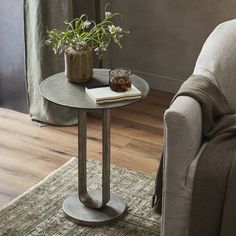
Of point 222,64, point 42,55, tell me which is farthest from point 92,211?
point 42,55

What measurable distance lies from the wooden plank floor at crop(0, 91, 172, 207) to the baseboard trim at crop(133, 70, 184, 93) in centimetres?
25

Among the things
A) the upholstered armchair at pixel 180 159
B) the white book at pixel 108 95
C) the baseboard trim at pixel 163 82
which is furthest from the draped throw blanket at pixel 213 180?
the baseboard trim at pixel 163 82

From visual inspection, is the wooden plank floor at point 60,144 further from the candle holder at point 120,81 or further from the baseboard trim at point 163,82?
the candle holder at point 120,81

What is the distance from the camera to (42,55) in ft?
11.3

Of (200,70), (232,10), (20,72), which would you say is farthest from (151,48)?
(200,70)

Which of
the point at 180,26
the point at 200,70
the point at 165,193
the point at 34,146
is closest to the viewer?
the point at 165,193

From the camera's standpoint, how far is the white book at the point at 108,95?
7.40ft

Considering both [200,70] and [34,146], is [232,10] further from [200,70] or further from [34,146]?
[34,146]

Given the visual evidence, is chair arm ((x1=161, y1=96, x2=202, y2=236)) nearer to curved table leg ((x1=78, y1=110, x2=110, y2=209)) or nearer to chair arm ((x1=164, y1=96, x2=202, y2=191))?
chair arm ((x1=164, y1=96, x2=202, y2=191))

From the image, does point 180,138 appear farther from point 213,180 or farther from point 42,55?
point 42,55

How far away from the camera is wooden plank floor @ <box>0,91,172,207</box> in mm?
2967

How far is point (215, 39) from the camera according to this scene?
262 centimetres

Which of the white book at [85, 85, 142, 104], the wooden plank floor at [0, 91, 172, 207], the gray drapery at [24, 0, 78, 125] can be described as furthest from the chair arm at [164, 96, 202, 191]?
the gray drapery at [24, 0, 78, 125]

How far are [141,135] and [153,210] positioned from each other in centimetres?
92
